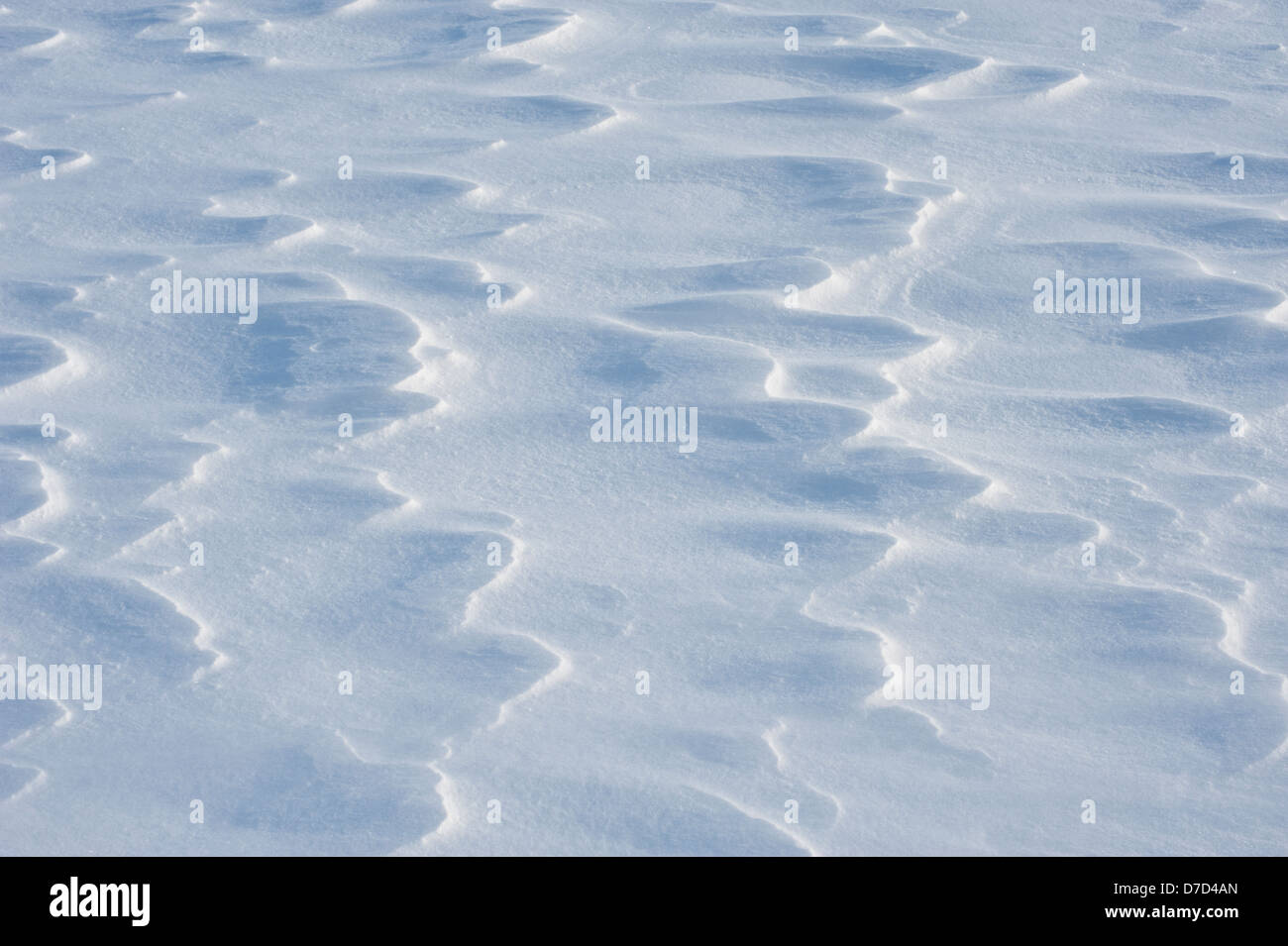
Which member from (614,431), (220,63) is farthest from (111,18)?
(614,431)

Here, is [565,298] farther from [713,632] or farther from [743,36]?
[743,36]

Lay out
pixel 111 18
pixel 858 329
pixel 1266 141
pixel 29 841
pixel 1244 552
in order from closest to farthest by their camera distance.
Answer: pixel 29 841 < pixel 1244 552 < pixel 858 329 < pixel 1266 141 < pixel 111 18

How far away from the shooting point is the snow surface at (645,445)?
2227 mm

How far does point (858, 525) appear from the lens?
2.71 m

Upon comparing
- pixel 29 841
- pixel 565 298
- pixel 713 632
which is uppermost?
pixel 565 298

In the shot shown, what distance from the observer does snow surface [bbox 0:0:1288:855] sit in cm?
223

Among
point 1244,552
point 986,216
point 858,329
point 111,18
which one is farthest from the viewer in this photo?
point 111,18

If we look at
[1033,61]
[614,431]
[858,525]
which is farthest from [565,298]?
[1033,61]

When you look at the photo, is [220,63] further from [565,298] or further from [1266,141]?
[1266,141]

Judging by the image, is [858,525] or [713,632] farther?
[858,525]

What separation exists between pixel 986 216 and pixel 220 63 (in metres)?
2.39

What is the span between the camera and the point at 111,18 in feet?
15.7

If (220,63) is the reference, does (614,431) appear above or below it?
below

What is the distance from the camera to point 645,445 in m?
2.95
